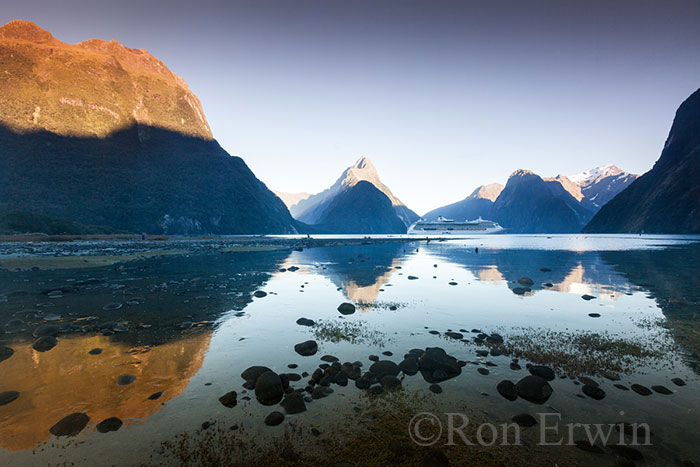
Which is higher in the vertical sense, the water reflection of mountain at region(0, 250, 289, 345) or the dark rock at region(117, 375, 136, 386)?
the dark rock at region(117, 375, 136, 386)

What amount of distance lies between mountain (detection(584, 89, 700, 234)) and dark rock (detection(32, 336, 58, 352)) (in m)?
219

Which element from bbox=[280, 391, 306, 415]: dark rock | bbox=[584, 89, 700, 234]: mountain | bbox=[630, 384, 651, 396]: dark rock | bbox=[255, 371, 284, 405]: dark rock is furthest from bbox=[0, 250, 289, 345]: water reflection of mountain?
bbox=[584, 89, 700, 234]: mountain

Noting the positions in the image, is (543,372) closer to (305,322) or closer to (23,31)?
(305,322)

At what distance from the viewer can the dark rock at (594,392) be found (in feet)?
25.6

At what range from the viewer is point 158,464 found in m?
5.43

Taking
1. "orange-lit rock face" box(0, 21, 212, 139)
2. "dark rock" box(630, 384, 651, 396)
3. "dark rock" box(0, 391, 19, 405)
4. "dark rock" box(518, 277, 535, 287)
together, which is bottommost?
"dark rock" box(518, 277, 535, 287)

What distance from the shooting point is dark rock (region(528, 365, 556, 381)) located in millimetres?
8953

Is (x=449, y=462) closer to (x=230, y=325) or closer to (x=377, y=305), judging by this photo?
(x=230, y=325)

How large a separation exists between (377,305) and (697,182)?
215 metres

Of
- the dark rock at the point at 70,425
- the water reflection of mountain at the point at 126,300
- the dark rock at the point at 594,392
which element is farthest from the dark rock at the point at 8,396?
the dark rock at the point at 594,392

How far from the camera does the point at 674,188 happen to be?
155m

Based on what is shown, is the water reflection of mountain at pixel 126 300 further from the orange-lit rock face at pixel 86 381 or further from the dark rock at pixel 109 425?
the dark rock at pixel 109 425

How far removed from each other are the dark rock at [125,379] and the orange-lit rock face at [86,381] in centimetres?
12

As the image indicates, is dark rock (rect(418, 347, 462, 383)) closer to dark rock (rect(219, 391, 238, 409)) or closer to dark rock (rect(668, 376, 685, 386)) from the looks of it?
dark rock (rect(219, 391, 238, 409))
